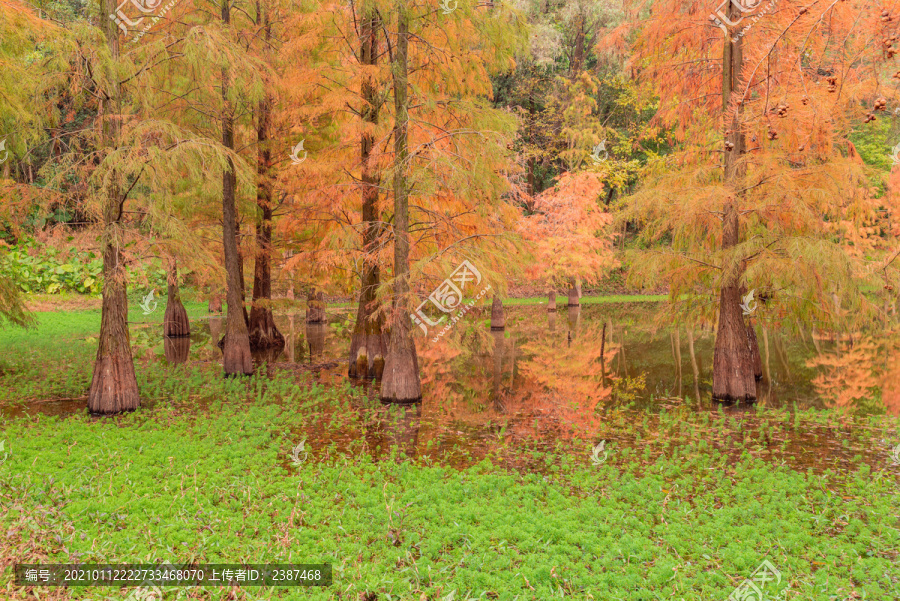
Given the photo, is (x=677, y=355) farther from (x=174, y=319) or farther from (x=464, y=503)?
(x=174, y=319)

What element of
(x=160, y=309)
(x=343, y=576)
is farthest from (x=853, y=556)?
(x=160, y=309)

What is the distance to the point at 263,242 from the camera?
751 inches

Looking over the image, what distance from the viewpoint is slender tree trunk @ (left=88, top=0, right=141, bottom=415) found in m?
12.0

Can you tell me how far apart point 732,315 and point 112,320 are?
12.9 m

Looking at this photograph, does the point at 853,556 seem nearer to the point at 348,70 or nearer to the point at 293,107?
the point at 348,70

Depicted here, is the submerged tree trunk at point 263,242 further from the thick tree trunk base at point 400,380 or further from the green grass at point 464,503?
the green grass at point 464,503

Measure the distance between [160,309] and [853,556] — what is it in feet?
114

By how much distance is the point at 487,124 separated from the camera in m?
13.8

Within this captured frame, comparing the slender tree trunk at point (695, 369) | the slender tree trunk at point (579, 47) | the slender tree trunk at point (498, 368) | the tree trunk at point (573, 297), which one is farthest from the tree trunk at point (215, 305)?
the slender tree trunk at point (579, 47)

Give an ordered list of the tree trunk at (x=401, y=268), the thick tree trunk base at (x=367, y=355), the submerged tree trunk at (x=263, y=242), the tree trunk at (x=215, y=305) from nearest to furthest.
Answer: the tree trunk at (x=401, y=268) < the thick tree trunk base at (x=367, y=355) < the submerged tree trunk at (x=263, y=242) < the tree trunk at (x=215, y=305)

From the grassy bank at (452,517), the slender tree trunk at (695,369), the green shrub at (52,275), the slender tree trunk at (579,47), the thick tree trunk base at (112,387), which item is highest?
the slender tree trunk at (579,47)

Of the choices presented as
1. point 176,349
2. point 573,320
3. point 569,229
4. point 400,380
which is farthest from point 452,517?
point 573,320

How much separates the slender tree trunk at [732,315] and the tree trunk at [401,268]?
22.0 feet

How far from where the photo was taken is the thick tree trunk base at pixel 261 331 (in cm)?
2106
